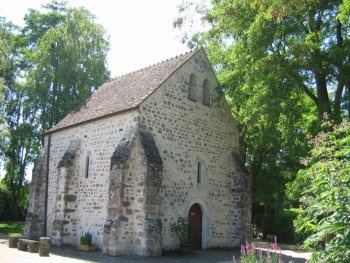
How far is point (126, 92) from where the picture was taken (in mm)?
20531

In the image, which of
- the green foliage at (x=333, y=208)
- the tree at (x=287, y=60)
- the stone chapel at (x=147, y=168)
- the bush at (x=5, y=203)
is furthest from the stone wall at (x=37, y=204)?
the bush at (x=5, y=203)

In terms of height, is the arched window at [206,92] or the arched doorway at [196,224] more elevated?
the arched window at [206,92]

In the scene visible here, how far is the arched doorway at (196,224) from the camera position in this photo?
19.3m

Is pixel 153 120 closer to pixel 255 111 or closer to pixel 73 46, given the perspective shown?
pixel 255 111

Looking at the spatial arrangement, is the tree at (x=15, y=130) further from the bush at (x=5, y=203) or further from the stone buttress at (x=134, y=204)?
the stone buttress at (x=134, y=204)

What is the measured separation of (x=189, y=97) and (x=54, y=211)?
953 cm

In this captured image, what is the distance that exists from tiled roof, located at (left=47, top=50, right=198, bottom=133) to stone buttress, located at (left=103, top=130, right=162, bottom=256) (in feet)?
8.17

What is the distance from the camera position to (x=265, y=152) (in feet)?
88.7

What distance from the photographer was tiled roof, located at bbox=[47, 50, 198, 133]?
18.7 meters

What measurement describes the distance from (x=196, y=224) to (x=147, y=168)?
16.2ft

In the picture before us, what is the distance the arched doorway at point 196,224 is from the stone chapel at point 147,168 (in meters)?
0.05

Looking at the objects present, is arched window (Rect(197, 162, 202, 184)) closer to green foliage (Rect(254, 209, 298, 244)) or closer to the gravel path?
the gravel path

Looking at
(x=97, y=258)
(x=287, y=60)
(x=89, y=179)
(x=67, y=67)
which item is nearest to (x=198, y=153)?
Answer: (x=89, y=179)

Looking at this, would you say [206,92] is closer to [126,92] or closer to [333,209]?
[126,92]
